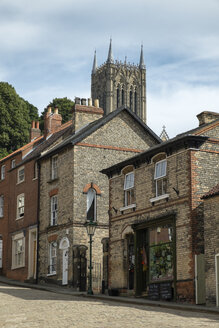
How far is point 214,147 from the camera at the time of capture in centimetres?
2662

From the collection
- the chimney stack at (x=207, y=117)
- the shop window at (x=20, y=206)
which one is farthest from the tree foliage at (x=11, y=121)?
the chimney stack at (x=207, y=117)

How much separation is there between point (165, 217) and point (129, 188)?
372 cm

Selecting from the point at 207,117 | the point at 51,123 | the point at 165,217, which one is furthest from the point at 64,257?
the point at 51,123

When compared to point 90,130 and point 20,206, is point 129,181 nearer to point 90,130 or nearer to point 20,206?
point 90,130

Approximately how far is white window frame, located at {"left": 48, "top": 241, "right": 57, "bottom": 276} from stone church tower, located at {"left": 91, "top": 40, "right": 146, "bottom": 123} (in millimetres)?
89657

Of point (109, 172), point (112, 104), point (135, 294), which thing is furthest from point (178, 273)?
point (112, 104)

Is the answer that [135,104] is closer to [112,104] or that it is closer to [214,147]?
[112,104]

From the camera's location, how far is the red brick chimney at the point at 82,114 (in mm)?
39750

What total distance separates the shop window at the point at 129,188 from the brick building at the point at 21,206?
35.6 ft

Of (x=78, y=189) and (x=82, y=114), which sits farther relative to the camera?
(x=82, y=114)

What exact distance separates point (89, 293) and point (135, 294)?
2436 mm

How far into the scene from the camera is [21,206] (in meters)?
42.4

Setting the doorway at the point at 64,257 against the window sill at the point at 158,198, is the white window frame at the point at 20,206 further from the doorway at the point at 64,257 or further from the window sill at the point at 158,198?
the window sill at the point at 158,198

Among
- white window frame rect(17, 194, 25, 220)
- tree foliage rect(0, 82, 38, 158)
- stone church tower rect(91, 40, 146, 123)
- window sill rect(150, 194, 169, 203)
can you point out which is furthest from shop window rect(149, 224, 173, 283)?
stone church tower rect(91, 40, 146, 123)
